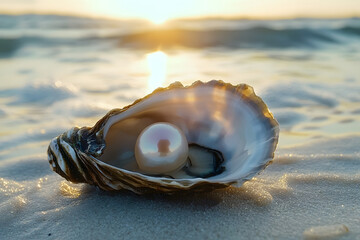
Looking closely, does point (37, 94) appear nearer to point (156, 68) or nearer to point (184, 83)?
point (184, 83)

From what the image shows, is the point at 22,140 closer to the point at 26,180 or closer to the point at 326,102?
the point at 26,180

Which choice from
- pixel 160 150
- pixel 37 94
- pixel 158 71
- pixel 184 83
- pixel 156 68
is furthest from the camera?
pixel 156 68

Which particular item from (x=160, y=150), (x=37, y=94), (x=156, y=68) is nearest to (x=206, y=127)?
(x=160, y=150)

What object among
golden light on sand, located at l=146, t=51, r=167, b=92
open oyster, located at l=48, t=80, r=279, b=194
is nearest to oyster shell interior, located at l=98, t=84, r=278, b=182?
open oyster, located at l=48, t=80, r=279, b=194

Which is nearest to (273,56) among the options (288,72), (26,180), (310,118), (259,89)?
(288,72)

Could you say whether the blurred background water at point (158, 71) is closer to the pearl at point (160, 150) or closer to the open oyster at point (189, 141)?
the open oyster at point (189, 141)

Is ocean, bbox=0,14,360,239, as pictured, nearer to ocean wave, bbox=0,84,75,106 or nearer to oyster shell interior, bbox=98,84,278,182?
ocean wave, bbox=0,84,75,106
